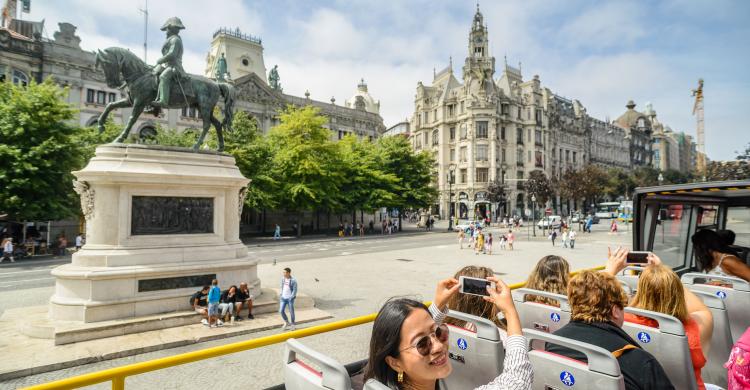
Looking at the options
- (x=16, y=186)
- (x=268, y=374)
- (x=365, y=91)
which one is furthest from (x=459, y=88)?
(x=268, y=374)

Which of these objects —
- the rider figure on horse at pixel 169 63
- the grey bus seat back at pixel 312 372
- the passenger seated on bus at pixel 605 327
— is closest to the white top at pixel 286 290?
the rider figure on horse at pixel 169 63

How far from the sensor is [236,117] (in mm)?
34188

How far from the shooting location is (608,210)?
232 feet

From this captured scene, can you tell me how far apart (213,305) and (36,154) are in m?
21.2

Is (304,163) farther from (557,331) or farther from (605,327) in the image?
(605,327)

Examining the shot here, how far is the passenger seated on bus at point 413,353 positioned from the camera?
1.84m

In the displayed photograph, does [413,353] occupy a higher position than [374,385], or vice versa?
[413,353]

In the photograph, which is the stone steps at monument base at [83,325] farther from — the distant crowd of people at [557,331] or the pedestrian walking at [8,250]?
the pedestrian walking at [8,250]

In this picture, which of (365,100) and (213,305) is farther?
(365,100)

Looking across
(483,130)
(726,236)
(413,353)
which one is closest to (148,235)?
(413,353)

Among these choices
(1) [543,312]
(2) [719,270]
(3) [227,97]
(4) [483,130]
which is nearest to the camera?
(1) [543,312]

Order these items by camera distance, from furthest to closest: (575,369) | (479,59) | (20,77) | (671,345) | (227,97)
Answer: (479,59), (20,77), (227,97), (671,345), (575,369)

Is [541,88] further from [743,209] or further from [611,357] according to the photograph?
[611,357]

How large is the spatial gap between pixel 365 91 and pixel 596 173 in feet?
152
